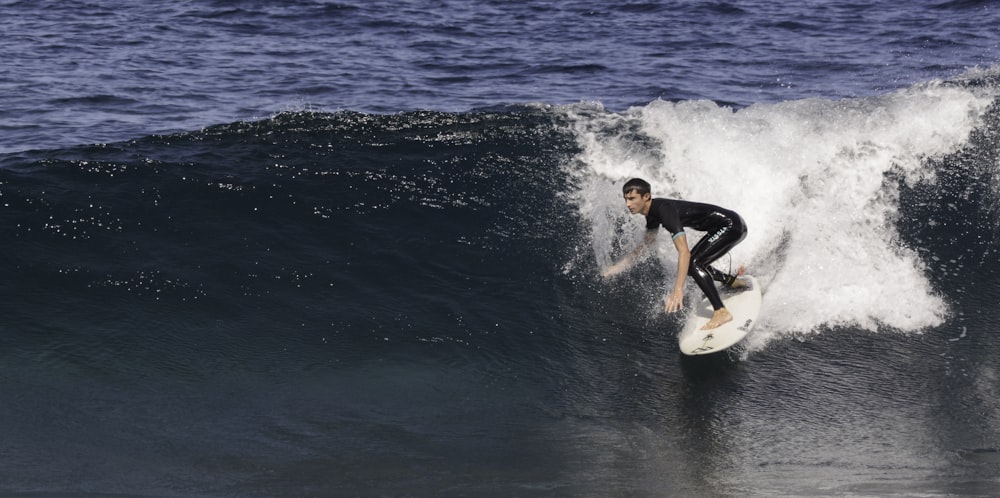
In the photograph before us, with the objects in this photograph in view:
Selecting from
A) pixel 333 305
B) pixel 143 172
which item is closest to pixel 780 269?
pixel 333 305

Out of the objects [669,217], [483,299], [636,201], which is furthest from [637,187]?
[483,299]

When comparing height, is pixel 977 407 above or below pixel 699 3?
below

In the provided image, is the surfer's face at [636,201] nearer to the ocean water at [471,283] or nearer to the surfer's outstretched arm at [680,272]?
the surfer's outstretched arm at [680,272]

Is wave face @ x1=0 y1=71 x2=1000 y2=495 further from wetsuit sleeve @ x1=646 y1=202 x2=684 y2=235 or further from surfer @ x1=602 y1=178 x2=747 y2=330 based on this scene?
wetsuit sleeve @ x1=646 y1=202 x2=684 y2=235

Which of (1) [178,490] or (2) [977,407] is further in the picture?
(2) [977,407]

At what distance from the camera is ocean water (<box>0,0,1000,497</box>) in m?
6.88

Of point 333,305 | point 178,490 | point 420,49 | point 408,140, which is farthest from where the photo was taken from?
point 420,49

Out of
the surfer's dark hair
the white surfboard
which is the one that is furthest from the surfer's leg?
the surfer's dark hair

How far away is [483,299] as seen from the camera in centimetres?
968

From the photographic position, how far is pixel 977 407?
768cm

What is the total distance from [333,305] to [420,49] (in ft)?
35.1

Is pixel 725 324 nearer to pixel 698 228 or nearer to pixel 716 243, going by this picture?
pixel 716 243

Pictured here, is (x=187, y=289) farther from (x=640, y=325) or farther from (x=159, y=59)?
(x=159, y=59)

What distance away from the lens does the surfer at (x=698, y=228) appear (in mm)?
8156
